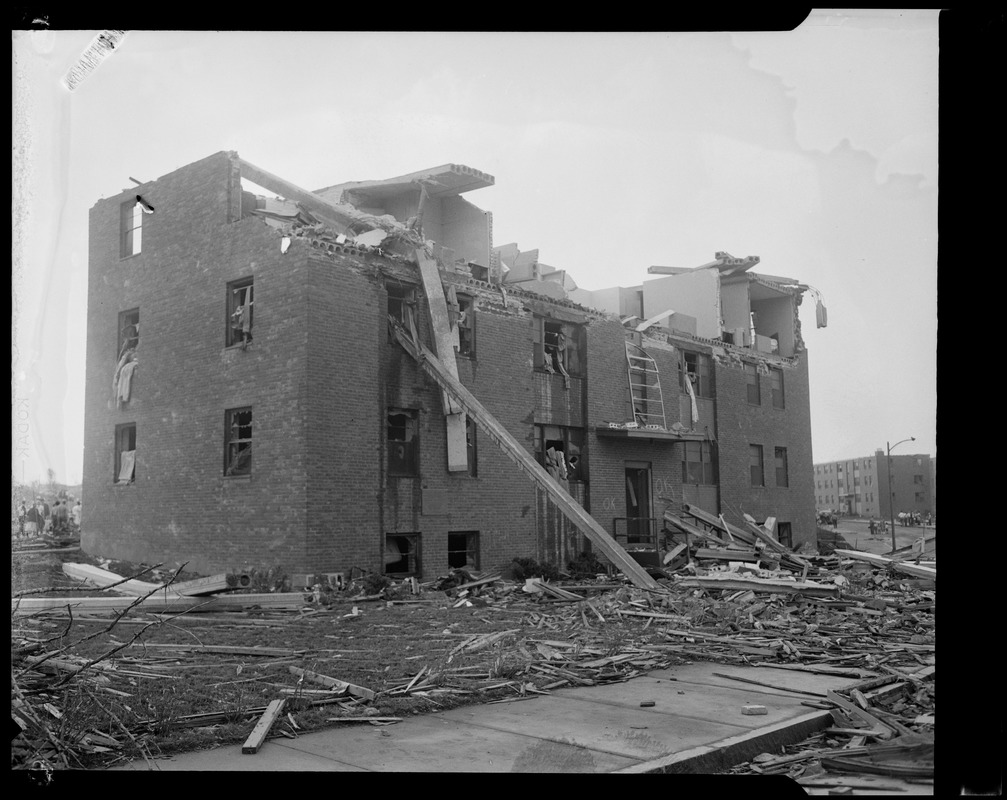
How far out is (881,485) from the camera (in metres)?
12.4

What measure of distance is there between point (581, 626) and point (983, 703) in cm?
859

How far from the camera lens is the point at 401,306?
63.9ft

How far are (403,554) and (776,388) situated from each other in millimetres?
14744

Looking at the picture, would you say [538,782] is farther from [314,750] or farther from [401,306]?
[401,306]

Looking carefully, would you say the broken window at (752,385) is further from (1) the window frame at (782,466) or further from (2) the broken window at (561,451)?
(2) the broken window at (561,451)

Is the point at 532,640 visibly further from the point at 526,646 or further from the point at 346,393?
the point at 346,393

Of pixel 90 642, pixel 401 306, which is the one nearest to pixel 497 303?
pixel 401 306

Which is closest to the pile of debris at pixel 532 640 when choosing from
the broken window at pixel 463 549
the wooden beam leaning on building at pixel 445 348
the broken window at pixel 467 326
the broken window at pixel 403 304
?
the broken window at pixel 463 549

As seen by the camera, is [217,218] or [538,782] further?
[217,218]

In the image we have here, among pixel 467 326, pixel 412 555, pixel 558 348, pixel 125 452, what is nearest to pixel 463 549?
pixel 412 555

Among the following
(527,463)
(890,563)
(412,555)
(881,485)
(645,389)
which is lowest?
(890,563)

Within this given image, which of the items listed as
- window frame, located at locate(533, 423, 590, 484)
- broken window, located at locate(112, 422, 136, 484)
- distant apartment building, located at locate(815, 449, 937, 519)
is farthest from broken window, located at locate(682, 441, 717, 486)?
broken window, located at locate(112, 422, 136, 484)

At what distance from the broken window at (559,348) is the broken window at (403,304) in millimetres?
3917

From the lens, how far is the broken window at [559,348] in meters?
22.2
